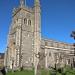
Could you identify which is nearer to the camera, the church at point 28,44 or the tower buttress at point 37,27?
the church at point 28,44

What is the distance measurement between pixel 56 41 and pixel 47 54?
8.68 metres

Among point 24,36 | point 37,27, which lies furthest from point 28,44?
point 37,27

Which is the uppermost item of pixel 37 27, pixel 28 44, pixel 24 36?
pixel 37 27

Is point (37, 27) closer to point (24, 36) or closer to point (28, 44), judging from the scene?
point (24, 36)

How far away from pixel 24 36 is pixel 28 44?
2.57 metres

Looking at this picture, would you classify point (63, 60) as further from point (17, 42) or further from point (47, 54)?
point (17, 42)

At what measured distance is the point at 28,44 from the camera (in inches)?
2084

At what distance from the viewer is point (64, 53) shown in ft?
204

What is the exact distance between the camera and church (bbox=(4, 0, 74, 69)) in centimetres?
5125

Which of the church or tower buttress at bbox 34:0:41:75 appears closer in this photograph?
the church

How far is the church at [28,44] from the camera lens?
51.2 meters

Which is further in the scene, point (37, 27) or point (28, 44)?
point (37, 27)

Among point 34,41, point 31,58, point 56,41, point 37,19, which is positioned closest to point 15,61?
point 31,58

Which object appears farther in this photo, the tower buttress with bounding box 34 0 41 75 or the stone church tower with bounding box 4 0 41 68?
the tower buttress with bounding box 34 0 41 75
